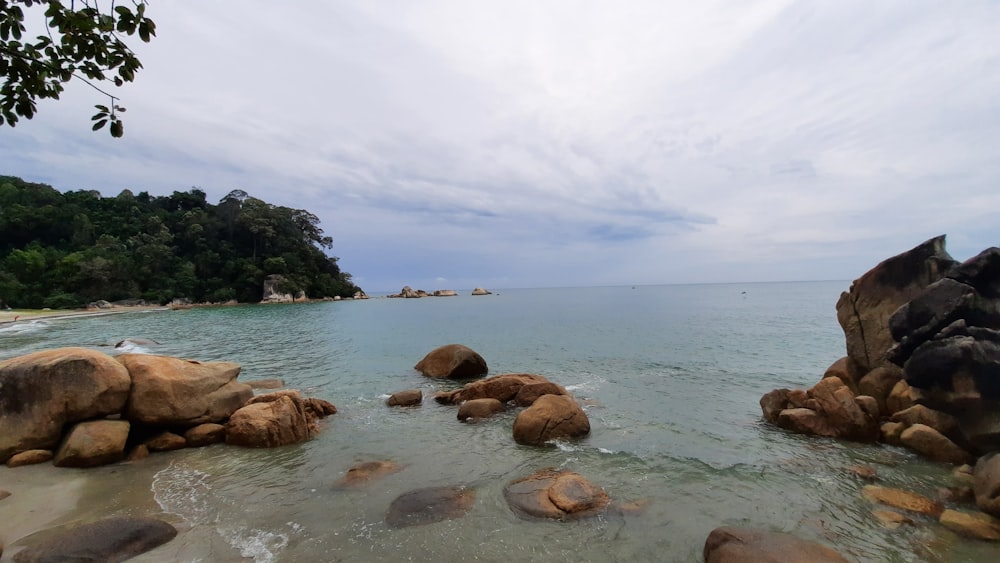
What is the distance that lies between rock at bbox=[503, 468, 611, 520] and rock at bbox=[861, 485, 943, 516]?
4716mm

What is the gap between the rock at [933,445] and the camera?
9266mm

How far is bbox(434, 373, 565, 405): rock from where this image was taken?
15.0 m

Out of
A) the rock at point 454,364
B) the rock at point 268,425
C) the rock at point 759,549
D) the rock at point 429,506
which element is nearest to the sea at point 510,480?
the rock at point 429,506

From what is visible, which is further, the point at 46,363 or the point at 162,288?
the point at 162,288

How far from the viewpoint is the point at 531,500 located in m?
7.68

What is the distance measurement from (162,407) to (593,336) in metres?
30.7

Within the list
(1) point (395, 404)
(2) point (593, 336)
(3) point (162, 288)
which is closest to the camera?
(1) point (395, 404)

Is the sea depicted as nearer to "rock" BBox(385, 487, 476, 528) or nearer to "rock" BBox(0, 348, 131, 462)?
"rock" BBox(385, 487, 476, 528)

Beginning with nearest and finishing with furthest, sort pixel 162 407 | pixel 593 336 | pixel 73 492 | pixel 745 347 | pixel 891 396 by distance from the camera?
pixel 73 492
pixel 162 407
pixel 891 396
pixel 745 347
pixel 593 336

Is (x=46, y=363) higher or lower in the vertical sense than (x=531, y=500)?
higher

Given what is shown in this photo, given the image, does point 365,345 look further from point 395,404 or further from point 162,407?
point 162,407

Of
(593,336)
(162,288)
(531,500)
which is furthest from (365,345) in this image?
(162,288)

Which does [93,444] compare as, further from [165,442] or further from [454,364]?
[454,364]

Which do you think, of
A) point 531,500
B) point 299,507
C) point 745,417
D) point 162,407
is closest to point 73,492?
point 162,407
